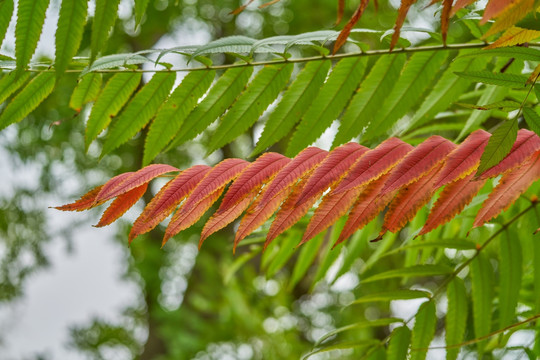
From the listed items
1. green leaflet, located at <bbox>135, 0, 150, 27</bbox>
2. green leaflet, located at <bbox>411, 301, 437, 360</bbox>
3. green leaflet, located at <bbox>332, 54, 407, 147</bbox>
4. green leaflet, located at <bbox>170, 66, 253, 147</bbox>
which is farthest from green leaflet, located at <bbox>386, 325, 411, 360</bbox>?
green leaflet, located at <bbox>135, 0, 150, 27</bbox>

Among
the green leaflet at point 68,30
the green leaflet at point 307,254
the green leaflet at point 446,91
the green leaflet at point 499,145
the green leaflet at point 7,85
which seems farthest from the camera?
the green leaflet at point 307,254

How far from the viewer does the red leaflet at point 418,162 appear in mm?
546

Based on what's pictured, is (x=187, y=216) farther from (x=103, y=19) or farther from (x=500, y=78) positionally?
(x=500, y=78)

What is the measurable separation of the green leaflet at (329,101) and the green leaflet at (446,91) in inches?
5.4

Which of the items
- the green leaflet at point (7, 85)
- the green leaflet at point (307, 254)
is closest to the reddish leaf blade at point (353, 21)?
the green leaflet at point (7, 85)

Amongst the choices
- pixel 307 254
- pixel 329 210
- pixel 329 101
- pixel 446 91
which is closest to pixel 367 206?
pixel 329 210

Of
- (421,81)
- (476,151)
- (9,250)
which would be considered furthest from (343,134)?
(9,250)

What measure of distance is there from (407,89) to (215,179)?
361mm

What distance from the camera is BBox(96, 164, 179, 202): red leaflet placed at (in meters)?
0.58

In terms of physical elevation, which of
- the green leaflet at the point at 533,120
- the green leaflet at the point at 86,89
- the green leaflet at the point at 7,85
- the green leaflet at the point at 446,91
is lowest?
the green leaflet at the point at 533,120

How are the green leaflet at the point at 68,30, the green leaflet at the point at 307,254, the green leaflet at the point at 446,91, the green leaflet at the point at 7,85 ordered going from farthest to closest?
the green leaflet at the point at 307,254 → the green leaflet at the point at 446,91 → the green leaflet at the point at 7,85 → the green leaflet at the point at 68,30

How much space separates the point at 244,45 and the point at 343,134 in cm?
16

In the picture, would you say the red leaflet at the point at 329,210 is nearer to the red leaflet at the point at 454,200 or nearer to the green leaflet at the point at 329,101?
the red leaflet at the point at 454,200

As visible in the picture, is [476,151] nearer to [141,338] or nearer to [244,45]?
[244,45]
